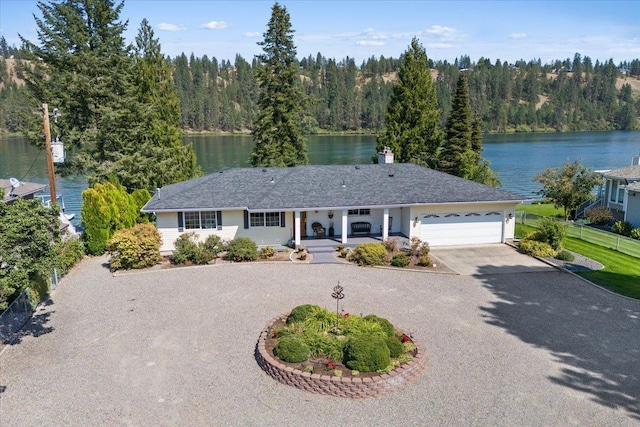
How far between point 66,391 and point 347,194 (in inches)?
610

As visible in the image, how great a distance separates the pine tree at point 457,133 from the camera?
1583 inches

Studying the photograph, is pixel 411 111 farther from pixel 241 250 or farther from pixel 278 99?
pixel 241 250

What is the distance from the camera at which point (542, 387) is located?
1089 centimetres

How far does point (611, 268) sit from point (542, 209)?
17.4m

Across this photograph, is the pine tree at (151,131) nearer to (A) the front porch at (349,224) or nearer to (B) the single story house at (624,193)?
(A) the front porch at (349,224)

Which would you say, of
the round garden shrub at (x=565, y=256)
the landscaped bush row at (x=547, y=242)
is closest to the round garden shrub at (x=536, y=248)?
the landscaped bush row at (x=547, y=242)

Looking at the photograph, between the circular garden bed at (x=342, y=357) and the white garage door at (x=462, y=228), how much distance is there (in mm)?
11347

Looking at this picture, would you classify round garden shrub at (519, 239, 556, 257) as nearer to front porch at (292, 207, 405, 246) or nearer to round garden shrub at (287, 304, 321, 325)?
front porch at (292, 207, 405, 246)

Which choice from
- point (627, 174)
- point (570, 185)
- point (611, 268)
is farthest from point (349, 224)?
point (627, 174)

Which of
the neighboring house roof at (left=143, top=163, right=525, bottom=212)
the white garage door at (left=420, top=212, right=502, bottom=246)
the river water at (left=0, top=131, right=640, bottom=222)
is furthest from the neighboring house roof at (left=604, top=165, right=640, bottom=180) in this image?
the river water at (left=0, top=131, right=640, bottom=222)

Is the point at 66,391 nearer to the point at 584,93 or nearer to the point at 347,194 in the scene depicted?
the point at 347,194

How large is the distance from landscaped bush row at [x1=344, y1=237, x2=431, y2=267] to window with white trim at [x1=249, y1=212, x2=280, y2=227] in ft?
11.9

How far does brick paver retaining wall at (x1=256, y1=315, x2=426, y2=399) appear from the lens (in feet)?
34.8

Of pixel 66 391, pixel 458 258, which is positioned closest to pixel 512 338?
pixel 458 258
